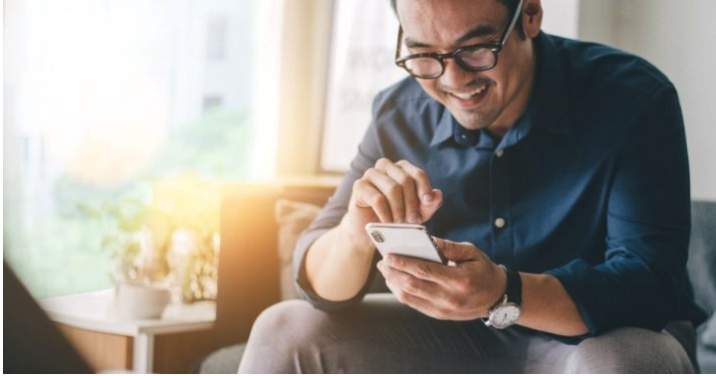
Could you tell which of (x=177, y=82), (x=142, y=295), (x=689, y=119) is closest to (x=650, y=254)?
(x=689, y=119)

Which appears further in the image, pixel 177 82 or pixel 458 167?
pixel 177 82

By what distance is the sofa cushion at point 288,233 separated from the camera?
177 centimetres

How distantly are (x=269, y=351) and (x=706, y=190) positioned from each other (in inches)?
31.1

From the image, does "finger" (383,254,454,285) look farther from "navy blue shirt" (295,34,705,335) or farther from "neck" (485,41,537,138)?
"neck" (485,41,537,138)

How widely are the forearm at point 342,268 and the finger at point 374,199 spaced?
10 cm

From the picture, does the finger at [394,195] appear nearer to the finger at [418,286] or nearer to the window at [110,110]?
the finger at [418,286]

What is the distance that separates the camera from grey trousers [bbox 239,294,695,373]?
1.17 meters

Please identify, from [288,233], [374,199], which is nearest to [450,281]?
[374,199]

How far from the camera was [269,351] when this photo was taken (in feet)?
3.83

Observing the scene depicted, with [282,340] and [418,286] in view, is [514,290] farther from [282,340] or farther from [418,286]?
[282,340]

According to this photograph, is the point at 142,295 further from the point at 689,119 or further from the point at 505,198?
the point at 689,119

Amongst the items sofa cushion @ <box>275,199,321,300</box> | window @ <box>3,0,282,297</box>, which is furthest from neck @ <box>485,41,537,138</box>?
window @ <box>3,0,282,297</box>

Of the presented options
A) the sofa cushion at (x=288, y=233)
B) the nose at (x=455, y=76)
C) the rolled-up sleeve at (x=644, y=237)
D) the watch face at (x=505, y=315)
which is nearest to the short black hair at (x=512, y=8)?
the nose at (x=455, y=76)

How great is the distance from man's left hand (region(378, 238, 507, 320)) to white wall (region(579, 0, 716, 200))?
1.63 ft
